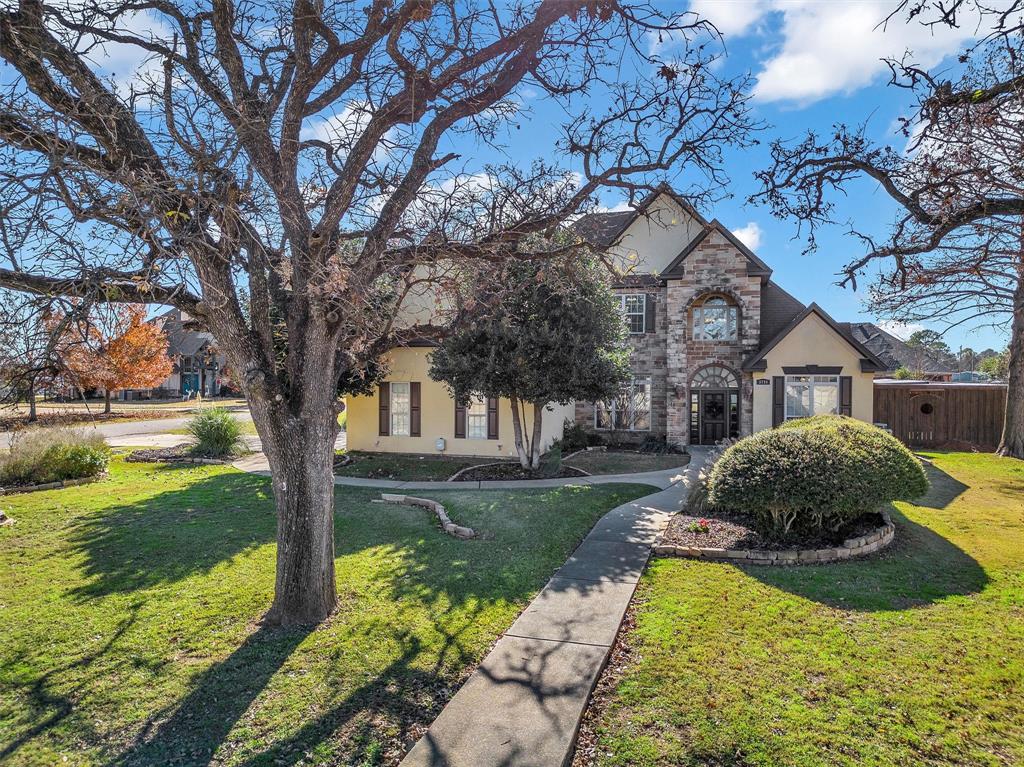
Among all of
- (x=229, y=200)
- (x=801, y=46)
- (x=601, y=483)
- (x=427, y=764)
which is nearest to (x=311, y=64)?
(x=229, y=200)

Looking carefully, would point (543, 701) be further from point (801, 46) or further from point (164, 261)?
point (801, 46)

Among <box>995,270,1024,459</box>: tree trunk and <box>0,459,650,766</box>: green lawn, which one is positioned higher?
<box>995,270,1024,459</box>: tree trunk

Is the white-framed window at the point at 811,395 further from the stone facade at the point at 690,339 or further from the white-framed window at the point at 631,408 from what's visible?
the white-framed window at the point at 631,408

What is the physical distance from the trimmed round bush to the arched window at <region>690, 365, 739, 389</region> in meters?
9.92

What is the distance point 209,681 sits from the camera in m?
4.46

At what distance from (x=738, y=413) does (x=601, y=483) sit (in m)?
7.73

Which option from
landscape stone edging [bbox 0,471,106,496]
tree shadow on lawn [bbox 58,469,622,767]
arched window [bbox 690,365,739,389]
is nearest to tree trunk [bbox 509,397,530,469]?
tree shadow on lawn [bbox 58,469,622,767]

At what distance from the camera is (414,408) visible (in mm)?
17141

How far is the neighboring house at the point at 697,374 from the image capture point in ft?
55.4

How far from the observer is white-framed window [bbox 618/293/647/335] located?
1967cm

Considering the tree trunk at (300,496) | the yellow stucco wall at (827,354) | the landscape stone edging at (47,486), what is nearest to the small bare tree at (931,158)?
the tree trunk at (300,496)

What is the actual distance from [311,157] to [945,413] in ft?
69.6

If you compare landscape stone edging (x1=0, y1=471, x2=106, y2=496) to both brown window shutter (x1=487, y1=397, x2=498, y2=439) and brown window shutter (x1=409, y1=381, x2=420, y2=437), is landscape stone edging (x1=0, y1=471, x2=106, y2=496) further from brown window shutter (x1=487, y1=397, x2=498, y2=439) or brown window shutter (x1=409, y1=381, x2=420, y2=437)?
brown window shutter (x1=487, y1=397, x2=498, y2=439)

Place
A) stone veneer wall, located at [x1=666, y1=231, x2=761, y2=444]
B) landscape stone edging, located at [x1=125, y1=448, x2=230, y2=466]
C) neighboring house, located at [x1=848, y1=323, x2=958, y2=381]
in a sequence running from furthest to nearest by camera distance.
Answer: neighboring house, located at [x1=848, y1=323, x2=958, y2=381]
stone veneer wall, located at [x1=666, y1=231, x2=761, y2=444]
landscape stone edging, located at [x1=125, y1=448, x2=230, y2=466]
